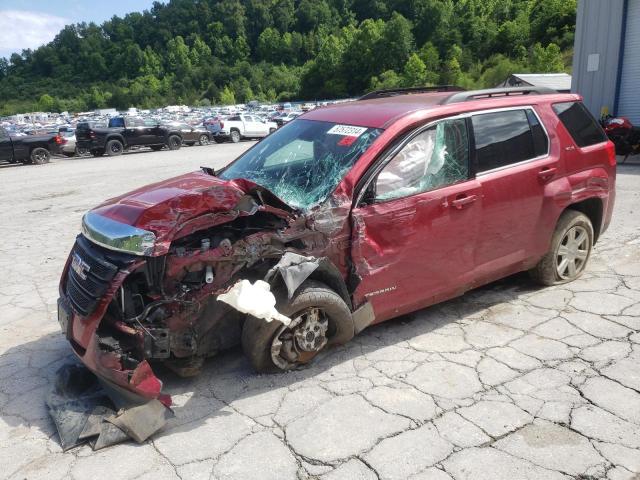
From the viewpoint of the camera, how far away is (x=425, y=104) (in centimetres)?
391

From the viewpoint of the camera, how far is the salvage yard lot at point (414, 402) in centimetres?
265

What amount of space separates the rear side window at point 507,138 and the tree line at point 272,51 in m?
81.2

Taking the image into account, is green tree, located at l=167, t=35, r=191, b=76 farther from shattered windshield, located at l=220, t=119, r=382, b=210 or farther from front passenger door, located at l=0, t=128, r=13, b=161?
shattered windshield, located at l=220, t=119, r=382, b=210

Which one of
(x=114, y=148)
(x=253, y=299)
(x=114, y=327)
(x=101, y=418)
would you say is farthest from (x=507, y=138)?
(x=114, y=148)

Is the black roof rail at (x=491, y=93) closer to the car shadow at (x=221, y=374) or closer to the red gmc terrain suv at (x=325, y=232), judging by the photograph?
the red gmc terrain suv at (x=325, y=232)

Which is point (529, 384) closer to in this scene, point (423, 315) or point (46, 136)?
point (423, 315)

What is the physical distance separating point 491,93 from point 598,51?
38.9 feet

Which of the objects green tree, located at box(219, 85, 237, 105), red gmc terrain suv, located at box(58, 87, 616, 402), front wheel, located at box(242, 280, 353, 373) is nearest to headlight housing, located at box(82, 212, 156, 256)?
red gmc terrain suv, located at box(58, 87, 616, 402)

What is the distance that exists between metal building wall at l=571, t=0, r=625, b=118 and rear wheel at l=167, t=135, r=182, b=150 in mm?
16688

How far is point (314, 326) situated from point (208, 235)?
2.95 ft

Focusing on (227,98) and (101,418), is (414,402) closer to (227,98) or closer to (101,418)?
(101,418)

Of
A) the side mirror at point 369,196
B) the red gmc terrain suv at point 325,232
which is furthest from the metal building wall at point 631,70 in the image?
the side mirror at point 369,196

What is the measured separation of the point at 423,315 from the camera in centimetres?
432

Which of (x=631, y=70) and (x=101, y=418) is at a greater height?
(x=631, y=70)
